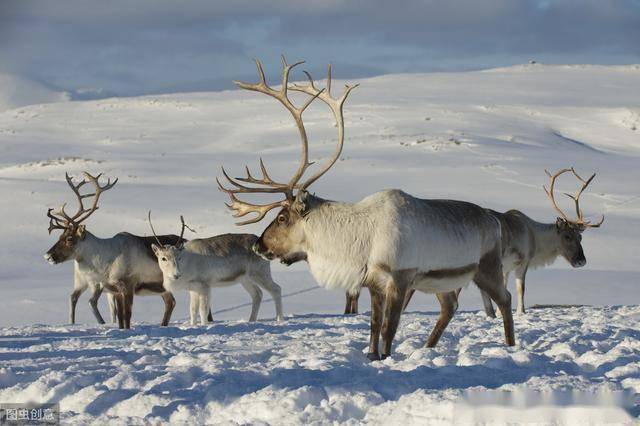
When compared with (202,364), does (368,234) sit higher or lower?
higher

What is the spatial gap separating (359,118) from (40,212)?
3220 centimetres

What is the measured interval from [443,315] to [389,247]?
3.75ft

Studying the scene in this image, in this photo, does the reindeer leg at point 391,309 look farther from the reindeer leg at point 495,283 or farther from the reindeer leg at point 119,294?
the reindeer leg at point 119,294

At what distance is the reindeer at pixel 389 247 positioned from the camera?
8.55 meters

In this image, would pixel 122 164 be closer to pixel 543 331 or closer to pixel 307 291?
pixel 307 291


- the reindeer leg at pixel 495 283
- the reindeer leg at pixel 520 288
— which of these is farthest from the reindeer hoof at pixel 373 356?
the reindeer leg at pixel 520 288

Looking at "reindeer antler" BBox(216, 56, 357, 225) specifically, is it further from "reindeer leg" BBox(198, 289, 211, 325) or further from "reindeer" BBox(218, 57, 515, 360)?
"reindeer leg" BBox(198, 289, 211, 325)

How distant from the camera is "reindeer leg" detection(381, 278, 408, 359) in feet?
28.0

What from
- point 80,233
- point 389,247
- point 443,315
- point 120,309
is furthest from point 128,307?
point 389,247

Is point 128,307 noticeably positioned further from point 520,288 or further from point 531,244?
point 531,244

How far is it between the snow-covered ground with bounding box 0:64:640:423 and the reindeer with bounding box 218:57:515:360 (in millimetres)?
535

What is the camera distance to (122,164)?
40750mm

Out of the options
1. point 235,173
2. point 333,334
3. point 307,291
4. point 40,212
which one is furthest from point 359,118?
point 333,334

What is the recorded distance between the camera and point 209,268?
13672 mm
